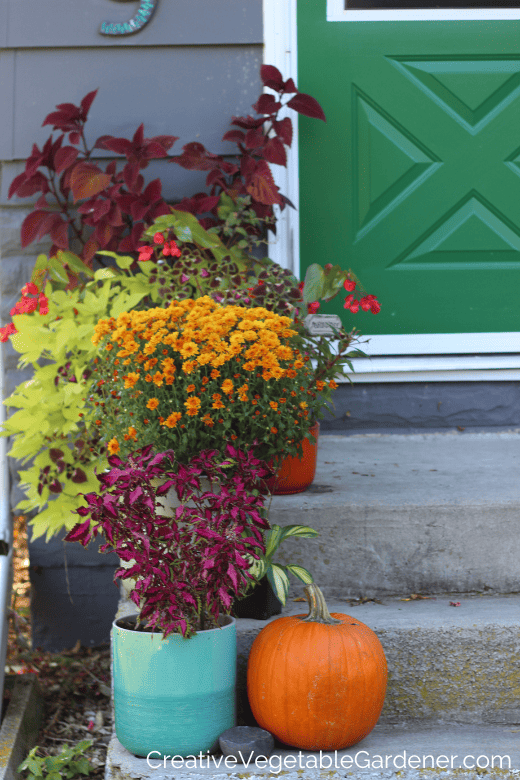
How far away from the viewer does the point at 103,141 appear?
2.32 metres

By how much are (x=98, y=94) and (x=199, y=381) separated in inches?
55.0

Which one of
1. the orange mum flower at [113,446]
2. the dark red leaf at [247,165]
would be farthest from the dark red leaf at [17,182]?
the orange mum flower at [113,446]

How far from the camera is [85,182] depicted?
223cm

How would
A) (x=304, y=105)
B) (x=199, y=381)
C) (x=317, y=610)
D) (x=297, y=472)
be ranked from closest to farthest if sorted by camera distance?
(x=317, y=610)
(x=199, y=381)
(x=297, y=472)
(x=304, y=105)

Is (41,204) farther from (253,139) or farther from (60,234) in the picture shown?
(253,139)

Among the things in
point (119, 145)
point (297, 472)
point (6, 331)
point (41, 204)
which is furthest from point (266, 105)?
point (297, 472)

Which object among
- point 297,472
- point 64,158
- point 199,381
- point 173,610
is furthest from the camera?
point 64,158

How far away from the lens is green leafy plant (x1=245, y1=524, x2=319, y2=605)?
60.3 inches

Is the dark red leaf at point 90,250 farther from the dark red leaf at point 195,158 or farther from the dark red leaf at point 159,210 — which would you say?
the dark red leaf at point 195,158

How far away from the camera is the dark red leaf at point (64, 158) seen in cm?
227

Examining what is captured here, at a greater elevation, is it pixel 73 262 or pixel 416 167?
pixel 416 167

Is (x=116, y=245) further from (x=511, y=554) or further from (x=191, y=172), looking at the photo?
(x=511, y=554)

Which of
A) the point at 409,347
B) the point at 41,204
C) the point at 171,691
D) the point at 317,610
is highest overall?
the point at 41,204

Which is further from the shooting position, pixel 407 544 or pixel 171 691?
pixel 407 544
